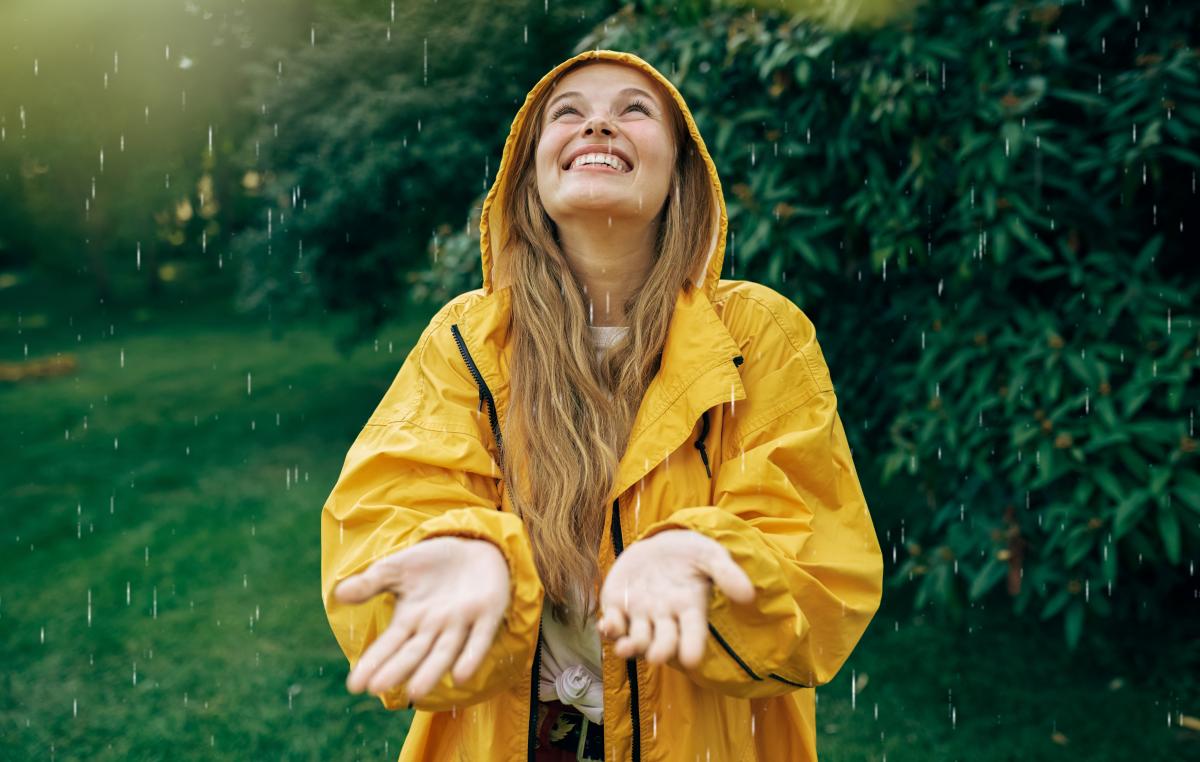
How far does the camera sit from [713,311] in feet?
6.40

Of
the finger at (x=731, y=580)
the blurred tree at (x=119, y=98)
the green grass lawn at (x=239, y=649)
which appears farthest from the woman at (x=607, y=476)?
the blurred tree at (x=119, y=98)

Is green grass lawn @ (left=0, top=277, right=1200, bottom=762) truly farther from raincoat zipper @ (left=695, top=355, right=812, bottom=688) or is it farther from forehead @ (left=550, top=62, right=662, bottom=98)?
forehead @ (left=550, top=62, right=662, bottom=98)

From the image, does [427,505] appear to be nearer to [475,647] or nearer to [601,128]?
[475,647]

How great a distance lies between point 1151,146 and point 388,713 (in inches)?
151

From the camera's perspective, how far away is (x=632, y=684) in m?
1.75

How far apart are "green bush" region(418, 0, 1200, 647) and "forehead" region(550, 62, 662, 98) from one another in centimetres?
158

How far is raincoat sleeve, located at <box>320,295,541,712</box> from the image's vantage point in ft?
4.70

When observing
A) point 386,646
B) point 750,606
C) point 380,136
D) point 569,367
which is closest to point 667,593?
point 750,606

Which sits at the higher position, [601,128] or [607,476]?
[601,128]

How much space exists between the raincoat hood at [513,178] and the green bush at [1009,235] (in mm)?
1484

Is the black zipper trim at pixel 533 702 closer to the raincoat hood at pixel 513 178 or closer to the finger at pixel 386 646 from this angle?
the finger at pixel 386 646

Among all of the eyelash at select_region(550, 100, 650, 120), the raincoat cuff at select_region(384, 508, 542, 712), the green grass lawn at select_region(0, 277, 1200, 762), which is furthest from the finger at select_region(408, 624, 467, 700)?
the green grass lawn at select_region(0, 277, 1200, 762)

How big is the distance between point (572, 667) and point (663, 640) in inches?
27.8

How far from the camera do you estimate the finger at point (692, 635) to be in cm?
121
